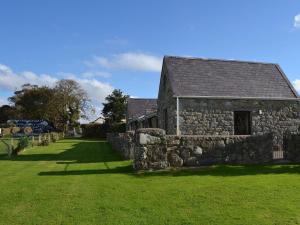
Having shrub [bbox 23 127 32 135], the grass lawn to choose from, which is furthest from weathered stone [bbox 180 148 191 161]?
shrub [bbox 23 127 32 135]

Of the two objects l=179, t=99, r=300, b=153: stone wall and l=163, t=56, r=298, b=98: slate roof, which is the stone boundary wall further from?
l=163, t=56, r=298, b=98: slate roof

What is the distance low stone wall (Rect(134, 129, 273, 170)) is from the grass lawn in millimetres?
954

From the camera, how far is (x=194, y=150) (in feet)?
46.0

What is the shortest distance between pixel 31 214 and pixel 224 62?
62.1 ft

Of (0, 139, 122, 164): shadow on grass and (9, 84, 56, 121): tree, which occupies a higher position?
(9, 84, 56, 121): tree

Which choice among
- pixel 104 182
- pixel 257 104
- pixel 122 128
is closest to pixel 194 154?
pixel 104 182

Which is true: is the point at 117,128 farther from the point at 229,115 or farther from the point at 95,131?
the point at 229,115

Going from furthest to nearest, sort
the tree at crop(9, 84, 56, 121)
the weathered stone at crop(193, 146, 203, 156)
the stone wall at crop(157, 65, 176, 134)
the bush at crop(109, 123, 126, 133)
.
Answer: the tree at crop(9, 84, 56, 121), the bush at crop(109, 123, 126, 133), the stone wall at crop(157, 65, 176, 134), the weathered stone at crop(193, 146, 203, 156)

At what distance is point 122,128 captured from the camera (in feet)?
187

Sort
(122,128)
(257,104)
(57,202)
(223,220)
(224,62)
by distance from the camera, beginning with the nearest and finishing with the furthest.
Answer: (223,220)
(57,202)
(257,104)
(224,62)
(122,128)

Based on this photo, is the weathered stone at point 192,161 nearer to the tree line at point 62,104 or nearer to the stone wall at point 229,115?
the stone wall at point 229,115

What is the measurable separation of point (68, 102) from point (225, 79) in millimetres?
51053

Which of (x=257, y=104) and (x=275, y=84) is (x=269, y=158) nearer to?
(x=257, y=104)

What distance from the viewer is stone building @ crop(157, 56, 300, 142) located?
21.3 meters
